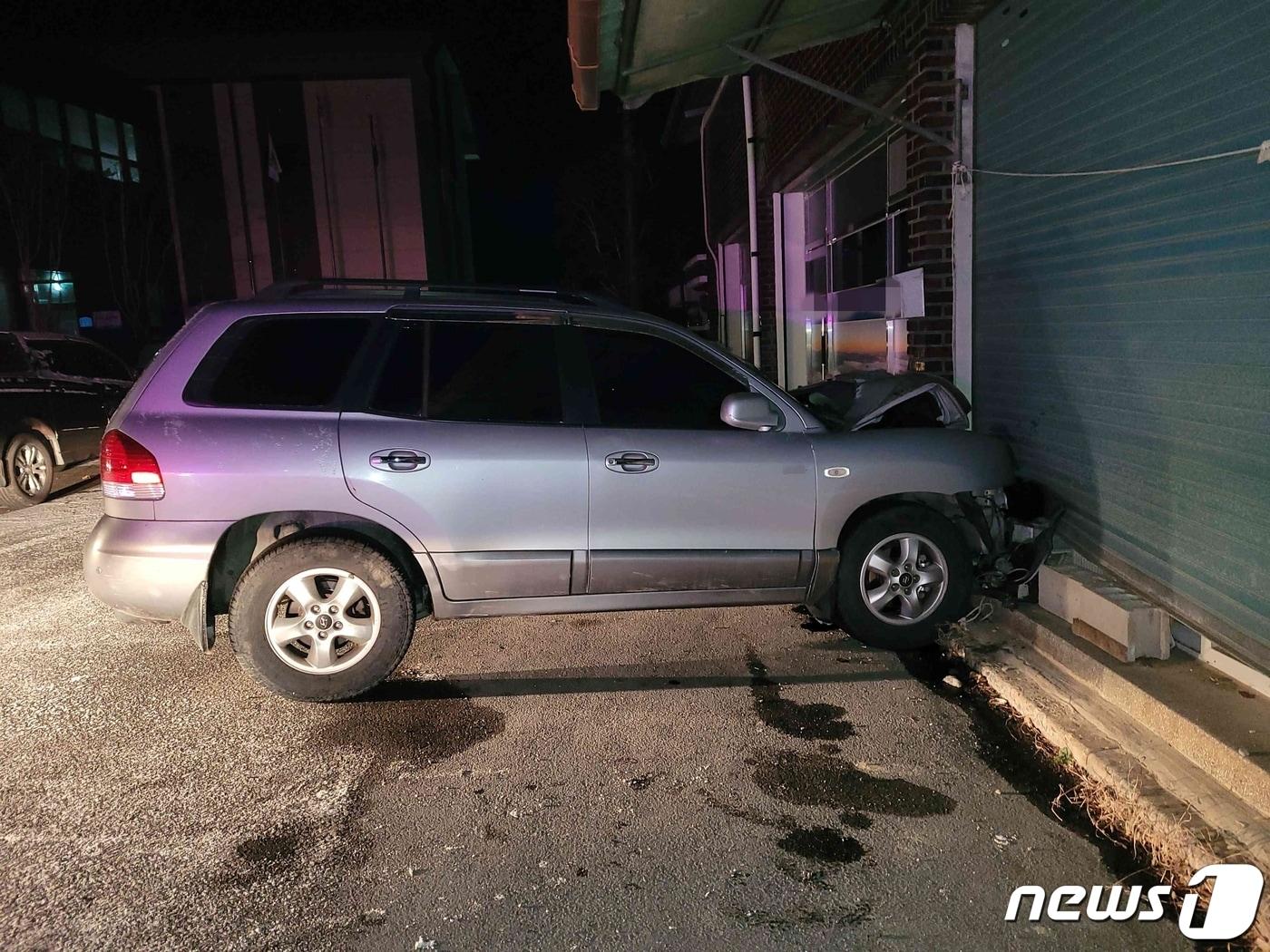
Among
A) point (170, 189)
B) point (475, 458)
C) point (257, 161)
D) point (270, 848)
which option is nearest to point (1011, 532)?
point (475, 458)

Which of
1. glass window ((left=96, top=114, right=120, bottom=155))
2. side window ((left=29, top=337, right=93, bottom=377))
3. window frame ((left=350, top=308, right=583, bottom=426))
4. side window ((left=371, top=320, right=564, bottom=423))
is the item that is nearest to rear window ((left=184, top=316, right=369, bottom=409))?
window frame ((left=350, top=308, right=583, bottom=426))

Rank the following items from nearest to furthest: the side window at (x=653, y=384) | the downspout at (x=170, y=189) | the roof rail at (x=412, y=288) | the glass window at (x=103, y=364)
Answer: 1. the side window at (x=653, y=384)
2. the roof rail at (x=412, y=288)
3. the glass window at (x=103, y=364)
4. the downspout at (x=170, y=189)

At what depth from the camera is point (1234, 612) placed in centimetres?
406

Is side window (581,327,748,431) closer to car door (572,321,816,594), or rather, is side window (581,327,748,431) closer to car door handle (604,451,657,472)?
car door (572,321,816,594)

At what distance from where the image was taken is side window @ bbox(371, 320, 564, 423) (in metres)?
4.61

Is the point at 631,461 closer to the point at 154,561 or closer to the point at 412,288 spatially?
the point at 412,288

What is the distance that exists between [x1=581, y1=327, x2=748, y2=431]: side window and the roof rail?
40cm

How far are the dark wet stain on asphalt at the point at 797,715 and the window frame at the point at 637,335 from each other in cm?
132

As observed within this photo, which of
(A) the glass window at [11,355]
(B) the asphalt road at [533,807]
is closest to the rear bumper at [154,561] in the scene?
(B) the asphalt road at [533,807]

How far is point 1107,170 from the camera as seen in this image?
193 inches

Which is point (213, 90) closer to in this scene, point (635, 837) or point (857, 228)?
point (857, 228)

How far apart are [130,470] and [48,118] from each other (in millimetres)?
21984

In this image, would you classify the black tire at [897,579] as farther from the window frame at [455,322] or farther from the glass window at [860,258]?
the glass window at [860,258]

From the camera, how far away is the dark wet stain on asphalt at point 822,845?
3236 millimetres
